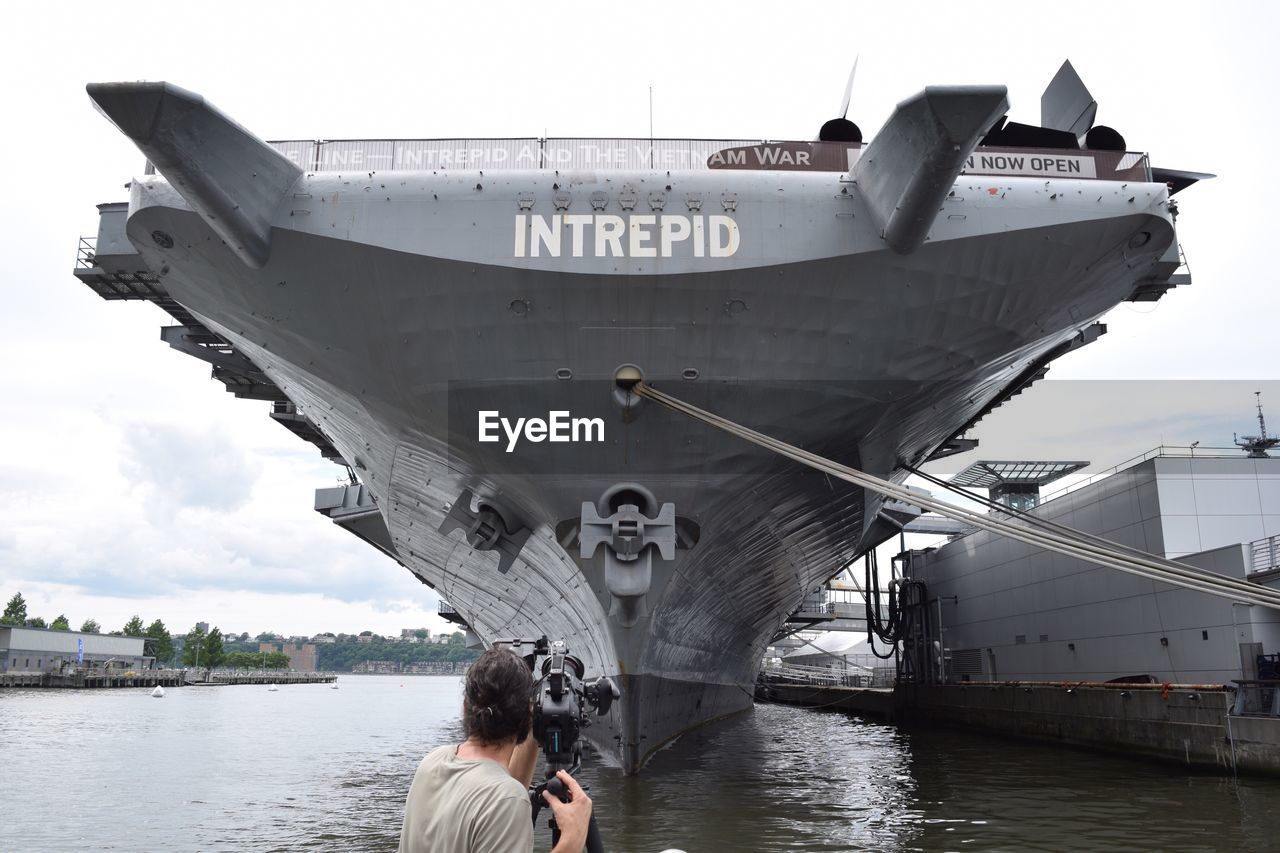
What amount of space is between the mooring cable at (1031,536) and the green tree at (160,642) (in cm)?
8385

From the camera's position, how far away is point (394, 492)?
10.5 m

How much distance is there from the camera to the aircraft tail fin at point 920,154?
5.89 metres

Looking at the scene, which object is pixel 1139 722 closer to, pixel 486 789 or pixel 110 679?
pixel 486 789

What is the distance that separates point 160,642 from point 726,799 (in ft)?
281

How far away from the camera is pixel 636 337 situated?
7.75 meters

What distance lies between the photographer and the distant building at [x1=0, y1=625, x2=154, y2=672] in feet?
171

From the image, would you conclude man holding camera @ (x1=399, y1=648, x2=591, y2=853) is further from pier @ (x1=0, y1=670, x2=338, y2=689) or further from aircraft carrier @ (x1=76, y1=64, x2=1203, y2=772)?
pier @ (x1=0, y1=670, x2=338, y2=689)

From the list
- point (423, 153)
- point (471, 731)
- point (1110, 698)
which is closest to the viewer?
point (471, 731)

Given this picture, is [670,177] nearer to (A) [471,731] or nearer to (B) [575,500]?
(B) [575,500]

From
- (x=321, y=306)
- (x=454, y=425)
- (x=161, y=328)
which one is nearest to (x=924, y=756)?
(x=454, y=425)

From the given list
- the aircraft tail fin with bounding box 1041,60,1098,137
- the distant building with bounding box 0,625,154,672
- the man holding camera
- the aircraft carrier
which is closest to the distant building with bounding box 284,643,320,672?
the distant building with bounding box 0,625,154,672

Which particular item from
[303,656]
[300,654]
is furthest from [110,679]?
[300,654]

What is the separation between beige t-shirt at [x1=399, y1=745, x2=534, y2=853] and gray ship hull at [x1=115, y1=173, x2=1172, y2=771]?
5866mm

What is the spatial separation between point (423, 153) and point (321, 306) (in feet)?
5.45
